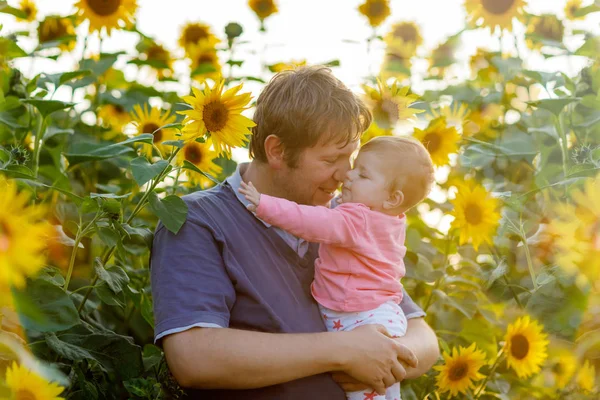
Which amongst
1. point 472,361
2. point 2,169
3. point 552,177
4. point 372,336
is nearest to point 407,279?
point 472,361

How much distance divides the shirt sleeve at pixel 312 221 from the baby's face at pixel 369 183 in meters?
0.06

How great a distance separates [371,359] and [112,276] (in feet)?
1.94

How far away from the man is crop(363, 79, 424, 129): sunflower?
284 millimetres

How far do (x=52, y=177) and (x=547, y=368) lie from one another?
5.06 ft

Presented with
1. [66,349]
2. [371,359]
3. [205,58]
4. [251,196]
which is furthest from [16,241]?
[205,58]

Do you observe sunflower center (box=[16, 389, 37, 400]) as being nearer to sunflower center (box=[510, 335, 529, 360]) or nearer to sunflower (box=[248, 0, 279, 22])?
sunflower center (box=[510, 335, 529, 360])

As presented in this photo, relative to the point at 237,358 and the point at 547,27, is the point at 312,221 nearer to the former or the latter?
the point at 237,358

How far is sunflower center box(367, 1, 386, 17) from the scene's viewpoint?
9.75ft

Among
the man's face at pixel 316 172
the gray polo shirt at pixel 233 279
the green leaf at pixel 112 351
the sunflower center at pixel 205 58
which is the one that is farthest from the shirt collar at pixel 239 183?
the sunflower center at pixel 205 58

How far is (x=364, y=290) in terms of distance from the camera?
72.3 inches

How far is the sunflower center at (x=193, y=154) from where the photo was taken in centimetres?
209

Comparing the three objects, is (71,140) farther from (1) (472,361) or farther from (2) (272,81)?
(1) (472,361)

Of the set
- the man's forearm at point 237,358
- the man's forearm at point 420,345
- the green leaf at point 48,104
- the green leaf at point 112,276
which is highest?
the green leaf at point 48,104

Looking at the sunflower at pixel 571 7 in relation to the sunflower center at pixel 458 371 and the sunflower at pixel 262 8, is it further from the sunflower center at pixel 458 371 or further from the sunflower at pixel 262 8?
the sunflower center at pixel 458 371
